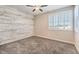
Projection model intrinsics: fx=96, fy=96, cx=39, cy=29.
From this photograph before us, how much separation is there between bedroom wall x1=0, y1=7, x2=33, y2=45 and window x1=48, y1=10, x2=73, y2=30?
0.44 m

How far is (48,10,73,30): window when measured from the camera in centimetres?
176

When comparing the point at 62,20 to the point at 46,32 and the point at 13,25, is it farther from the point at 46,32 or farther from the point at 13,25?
the point at 13,25

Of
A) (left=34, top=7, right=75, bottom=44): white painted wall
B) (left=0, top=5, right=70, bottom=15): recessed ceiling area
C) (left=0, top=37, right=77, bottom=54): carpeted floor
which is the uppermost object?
(left=0, top=5, right=70, bottom=15): recessed ceiling area

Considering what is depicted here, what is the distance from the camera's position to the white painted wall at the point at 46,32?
1801mm

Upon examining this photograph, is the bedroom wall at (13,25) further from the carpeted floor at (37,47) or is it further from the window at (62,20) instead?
the window at (62,20)

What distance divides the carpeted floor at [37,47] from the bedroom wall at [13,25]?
10 centimetres

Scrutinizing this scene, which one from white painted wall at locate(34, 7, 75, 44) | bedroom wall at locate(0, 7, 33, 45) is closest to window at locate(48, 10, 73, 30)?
white painted wall at locate(34, 7, 75, 44)

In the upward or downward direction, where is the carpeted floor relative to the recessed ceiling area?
downward

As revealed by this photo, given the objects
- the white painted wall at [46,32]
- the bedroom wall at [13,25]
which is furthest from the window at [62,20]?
the bedroom wall at [13,25]

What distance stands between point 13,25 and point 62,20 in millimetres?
917

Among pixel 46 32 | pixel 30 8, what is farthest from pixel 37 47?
pixel 30 8

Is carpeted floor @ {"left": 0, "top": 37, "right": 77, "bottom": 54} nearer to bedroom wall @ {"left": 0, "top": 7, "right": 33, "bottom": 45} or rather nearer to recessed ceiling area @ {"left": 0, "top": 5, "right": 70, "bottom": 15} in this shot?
bedroom wall @ {"left": 0, "top": 7, "right": 33, "bottom": 45}

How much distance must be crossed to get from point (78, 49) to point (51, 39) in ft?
1.71
